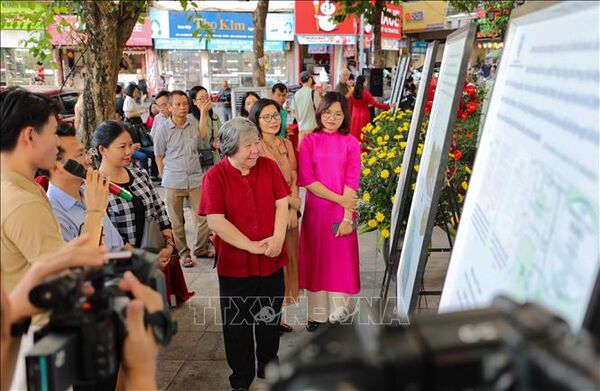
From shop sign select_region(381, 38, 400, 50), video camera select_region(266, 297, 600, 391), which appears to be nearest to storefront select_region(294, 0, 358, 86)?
shop sign select_region(381, 38, 400, 50)

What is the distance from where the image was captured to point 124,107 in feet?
31.2

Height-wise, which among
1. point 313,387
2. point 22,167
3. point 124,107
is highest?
point 313,387

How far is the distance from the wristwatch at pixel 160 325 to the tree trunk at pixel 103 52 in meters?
3.36

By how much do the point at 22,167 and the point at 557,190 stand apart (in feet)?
5.47

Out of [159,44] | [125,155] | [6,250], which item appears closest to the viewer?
[6,250]

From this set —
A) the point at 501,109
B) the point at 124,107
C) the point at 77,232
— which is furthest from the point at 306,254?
the point at 124,107

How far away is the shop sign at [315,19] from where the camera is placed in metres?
19.6

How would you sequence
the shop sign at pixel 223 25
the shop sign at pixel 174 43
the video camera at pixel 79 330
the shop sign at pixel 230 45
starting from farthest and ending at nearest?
the shop sign at pixel 230 45
the shop sign at pixel 174 43
the shop sign at pixel 223 25
the video camera at pixel 79 330

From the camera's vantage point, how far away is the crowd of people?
1796mm

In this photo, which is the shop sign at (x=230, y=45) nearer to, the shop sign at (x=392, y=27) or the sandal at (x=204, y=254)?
the shop sign at (x=392, y=27)

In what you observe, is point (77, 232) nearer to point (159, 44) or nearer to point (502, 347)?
point (502, 347)

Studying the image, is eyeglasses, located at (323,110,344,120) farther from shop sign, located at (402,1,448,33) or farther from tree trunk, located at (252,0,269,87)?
shop sign, located at (402,1,448,33)

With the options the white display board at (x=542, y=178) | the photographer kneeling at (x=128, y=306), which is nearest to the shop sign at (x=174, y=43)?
the photographer kneeling at (x=128, y=306)

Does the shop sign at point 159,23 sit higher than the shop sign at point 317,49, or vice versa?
the shop sign at point 159,23
